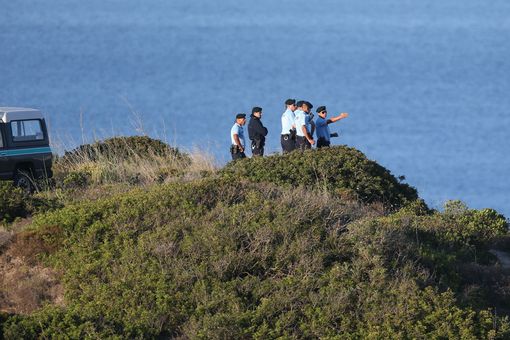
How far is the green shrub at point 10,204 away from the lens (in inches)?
658

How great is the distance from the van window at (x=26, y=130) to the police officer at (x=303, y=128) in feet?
15.2

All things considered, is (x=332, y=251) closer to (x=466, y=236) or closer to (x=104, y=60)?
(x=466, y=236)

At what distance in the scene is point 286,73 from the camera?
415ft

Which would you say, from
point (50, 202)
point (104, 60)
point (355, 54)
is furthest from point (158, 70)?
point (50, 202)

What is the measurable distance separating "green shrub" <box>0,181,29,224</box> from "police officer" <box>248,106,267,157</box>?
8.70 meters

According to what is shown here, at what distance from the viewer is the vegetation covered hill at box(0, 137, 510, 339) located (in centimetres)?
1376

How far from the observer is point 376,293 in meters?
14.2

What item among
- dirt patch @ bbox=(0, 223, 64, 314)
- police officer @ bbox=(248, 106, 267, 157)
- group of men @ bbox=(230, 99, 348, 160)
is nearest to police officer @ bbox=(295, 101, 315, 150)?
group of men @ bbox=(230, 99, 348, 160)

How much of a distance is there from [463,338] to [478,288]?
1754 millimetres

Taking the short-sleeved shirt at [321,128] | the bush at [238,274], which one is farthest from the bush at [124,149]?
the bush at [238,274]

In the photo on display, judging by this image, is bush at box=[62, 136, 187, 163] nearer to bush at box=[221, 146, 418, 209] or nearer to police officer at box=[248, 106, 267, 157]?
police officer at box=[248, 106, 267, 157]

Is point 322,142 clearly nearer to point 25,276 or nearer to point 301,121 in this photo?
point 301,121

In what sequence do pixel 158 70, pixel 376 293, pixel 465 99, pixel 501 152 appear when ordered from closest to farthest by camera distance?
pixel 376 293 < pixel 501 152 < pixel 465 99 < pixel 158 70

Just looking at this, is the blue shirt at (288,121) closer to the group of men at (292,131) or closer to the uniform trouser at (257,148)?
the group of men at (292,131)
